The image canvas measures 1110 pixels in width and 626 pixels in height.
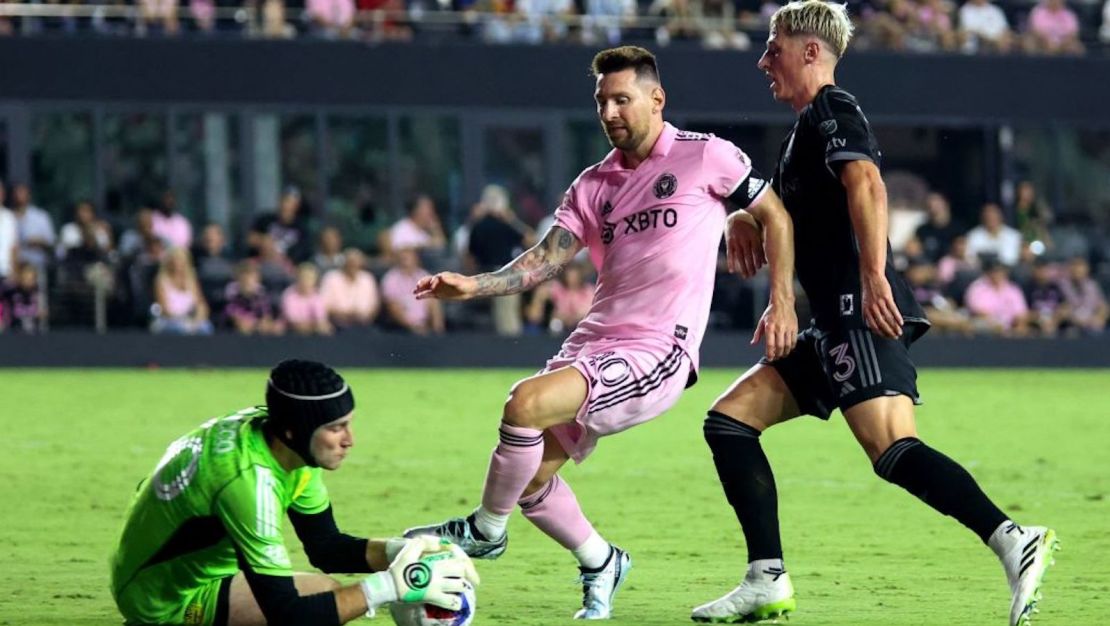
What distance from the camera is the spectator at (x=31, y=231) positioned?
2225 cm

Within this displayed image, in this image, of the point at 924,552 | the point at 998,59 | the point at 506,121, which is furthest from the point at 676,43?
the point at 924,552

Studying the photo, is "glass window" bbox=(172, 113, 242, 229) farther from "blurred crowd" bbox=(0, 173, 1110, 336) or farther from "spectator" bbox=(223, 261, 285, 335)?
"spectator" bbox=(223, 261, 285, 335)

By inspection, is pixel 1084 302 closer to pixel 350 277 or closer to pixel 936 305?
pixel 936 305

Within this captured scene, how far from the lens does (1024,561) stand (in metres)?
6.86

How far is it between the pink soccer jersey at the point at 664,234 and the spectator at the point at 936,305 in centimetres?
1667

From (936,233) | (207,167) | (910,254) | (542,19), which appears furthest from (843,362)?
(207,167)

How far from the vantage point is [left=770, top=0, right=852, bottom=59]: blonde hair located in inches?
297

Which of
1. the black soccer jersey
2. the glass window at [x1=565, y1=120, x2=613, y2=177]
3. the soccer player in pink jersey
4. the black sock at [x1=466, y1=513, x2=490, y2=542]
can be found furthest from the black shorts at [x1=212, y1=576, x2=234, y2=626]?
the glass window at [x1=565, y1=120, x2=613, y2=177]

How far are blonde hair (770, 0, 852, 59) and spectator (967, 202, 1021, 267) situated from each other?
17928 mm

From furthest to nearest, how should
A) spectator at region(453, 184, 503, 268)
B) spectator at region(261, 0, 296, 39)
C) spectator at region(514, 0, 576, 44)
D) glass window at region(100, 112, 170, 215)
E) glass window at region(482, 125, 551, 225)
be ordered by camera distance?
glass window at region(482, 125, 551, 225) → spectator at region(514, 0, 576, 44) → glass window at region(100, 112, 170, 215) → spectator at region(261, 0, 296, 39) → spectator at region(453, 184, 503, 268)

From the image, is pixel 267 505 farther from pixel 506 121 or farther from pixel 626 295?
pixel 506 121

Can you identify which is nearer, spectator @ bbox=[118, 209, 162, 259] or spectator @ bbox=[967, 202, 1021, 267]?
spectator @ bbox=[118, 209, 162, 259]

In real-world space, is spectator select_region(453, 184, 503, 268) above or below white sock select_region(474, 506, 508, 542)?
below

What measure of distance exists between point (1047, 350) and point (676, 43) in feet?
21.5
